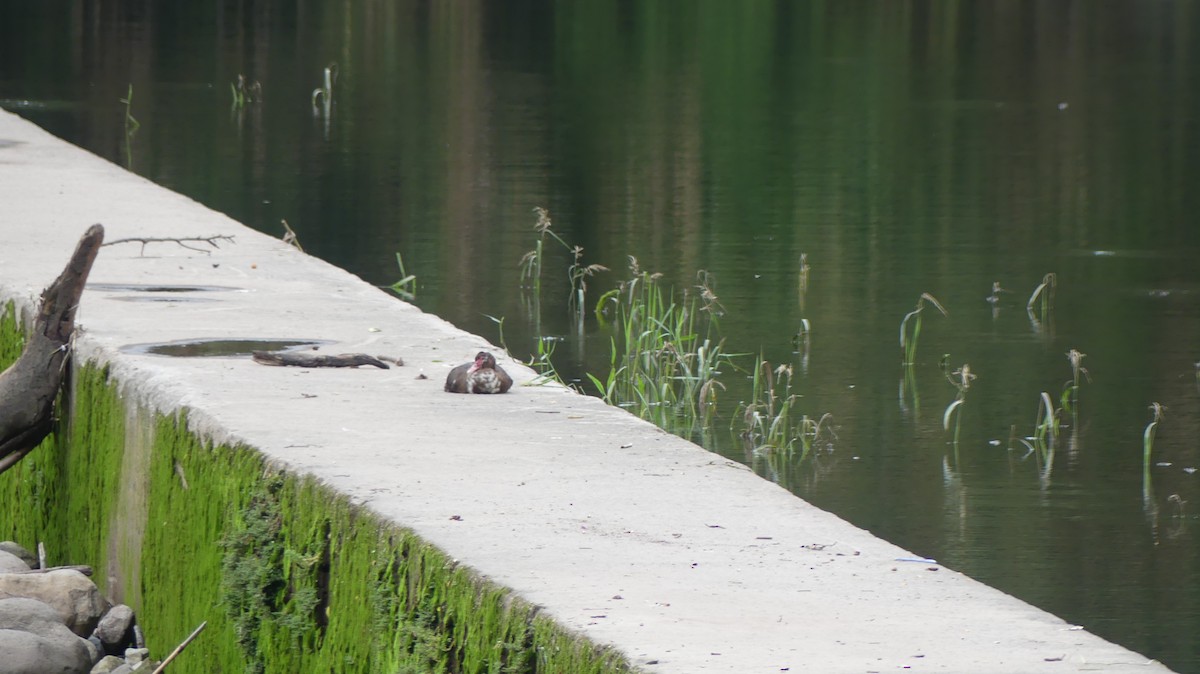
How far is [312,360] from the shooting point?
485 cm

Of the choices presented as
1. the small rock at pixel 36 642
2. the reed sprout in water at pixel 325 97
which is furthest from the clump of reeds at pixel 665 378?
the reed sprout in water at pixel 325 97

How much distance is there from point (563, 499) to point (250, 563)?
68 cm

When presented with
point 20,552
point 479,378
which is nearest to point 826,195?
point 20,552

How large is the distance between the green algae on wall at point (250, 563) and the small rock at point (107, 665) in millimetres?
96

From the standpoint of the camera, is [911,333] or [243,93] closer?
[911,333]

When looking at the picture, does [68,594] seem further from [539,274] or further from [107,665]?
[539,274]

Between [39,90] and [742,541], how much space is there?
16.2 meters

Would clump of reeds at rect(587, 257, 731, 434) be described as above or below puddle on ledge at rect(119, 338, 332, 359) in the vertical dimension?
below

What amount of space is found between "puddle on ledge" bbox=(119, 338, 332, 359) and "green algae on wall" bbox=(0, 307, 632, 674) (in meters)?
0.14

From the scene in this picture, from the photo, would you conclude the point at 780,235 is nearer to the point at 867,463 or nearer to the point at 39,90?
the point at 867,463

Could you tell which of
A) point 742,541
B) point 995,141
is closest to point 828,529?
point 742,541

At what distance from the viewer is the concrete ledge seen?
299cm

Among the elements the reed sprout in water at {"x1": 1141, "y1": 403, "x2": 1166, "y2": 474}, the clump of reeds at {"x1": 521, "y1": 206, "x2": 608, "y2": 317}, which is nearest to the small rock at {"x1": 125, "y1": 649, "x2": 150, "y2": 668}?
the reed sprout in water at {"x1": 1141, "y1": 403, "x2": 1166, "y2": 474}

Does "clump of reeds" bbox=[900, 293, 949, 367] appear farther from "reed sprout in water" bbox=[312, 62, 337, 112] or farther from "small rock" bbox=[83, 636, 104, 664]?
"reed sprout in water" bbox=[312, 62, 337, 112]
